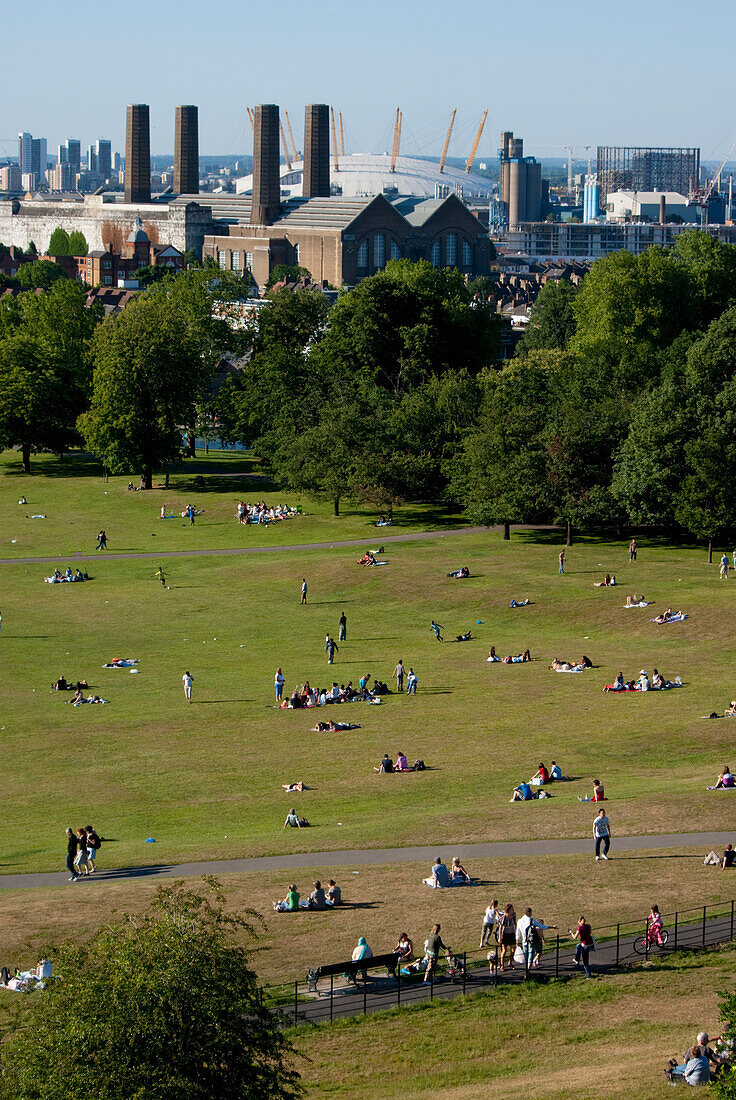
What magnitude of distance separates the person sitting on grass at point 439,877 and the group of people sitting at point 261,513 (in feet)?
170

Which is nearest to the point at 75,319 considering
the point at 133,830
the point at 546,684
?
the point at 546,684

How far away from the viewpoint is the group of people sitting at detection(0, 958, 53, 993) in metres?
24.0

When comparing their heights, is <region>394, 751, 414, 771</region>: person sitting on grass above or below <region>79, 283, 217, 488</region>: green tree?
below

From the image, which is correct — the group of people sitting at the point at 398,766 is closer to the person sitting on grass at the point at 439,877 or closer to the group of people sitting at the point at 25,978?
the person sitting on grass at the point at 439,877

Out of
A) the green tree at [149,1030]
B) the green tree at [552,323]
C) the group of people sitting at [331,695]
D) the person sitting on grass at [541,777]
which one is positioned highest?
the green tree at [552,323]

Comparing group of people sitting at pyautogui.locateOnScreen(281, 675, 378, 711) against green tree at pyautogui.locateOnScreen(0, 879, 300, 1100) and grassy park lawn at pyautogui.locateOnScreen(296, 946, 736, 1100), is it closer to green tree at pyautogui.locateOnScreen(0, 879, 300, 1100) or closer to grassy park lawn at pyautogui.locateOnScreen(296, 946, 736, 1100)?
grassy park lawn at pyautogui.locateOnScreen(296, 946, 736, 1100)

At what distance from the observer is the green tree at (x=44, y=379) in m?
93.3

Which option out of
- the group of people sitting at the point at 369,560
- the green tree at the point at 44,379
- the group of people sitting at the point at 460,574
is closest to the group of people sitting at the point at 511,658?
the group of people sitting at the point at 460,574

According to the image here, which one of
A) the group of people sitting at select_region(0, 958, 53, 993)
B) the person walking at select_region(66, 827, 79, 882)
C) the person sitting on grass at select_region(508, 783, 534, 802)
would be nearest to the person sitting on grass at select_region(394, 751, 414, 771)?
the person sitting on grass at select_region(508, 783, 534, 802)

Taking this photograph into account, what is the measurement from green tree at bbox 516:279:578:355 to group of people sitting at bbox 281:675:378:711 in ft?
210

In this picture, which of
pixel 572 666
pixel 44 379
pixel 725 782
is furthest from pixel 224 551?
pixel 725 782

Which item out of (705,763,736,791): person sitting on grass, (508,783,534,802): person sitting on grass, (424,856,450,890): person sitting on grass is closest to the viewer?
(424,856,450,890): person sitting on grass

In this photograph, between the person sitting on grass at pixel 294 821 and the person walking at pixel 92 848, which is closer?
the person walking at pixel 92 848

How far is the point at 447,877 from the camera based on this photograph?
93.1ft
